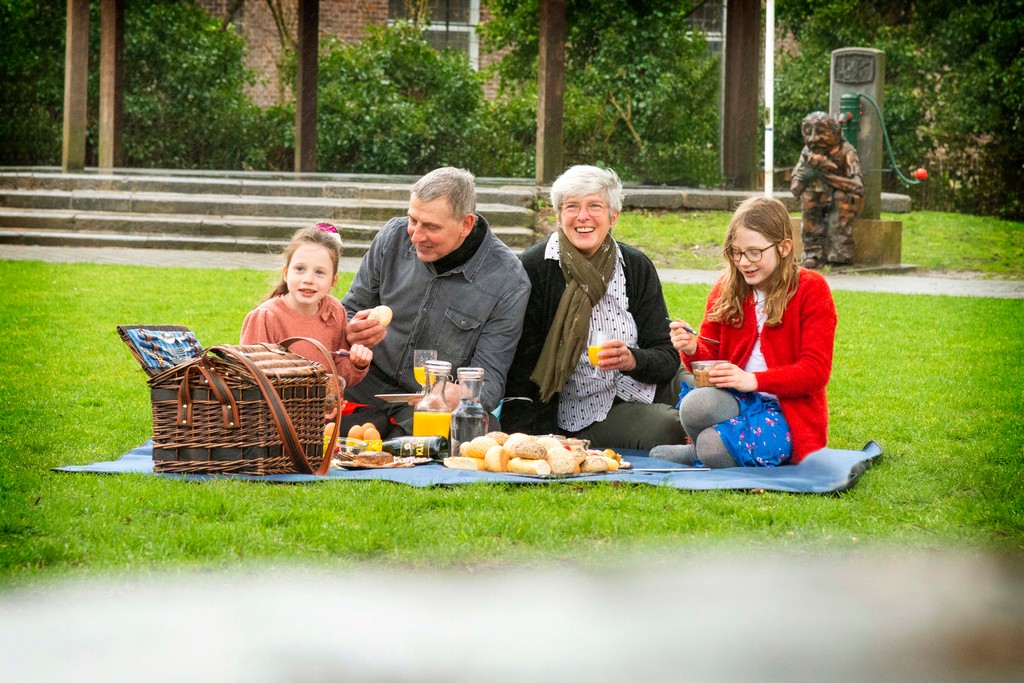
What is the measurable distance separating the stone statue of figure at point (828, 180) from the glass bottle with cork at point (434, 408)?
9058 millimetres

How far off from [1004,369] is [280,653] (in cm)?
664

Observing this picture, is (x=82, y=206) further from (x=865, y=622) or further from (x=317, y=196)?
(x=865, y=622)

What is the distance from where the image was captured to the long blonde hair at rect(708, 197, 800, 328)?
513cm

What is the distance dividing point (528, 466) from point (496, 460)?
0.13 meters

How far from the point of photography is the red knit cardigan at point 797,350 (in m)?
5.08

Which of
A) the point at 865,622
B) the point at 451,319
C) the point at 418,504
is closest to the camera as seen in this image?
the point at 865,622

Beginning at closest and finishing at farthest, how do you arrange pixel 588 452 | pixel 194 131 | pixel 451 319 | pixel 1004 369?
pixel 588 452 → pixel 451 319 → pixel 1004 369 → pixel 194 131

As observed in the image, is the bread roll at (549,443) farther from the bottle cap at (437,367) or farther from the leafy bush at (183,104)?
the leafy bush at (183,104)

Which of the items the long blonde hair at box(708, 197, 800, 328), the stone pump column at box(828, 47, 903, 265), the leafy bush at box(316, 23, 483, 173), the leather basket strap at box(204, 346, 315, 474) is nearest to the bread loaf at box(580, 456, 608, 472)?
the long blonde hair at box(708, 197, 800, 328)

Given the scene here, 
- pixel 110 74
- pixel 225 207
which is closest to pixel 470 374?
pixel 225 207

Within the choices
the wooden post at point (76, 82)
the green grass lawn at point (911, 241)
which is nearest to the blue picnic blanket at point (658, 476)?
the green grass lawn at point (911, 241)

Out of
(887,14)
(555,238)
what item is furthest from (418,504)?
(887,14)

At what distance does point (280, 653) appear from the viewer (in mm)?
3117

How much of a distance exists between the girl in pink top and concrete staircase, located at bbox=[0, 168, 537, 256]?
8.41 m
